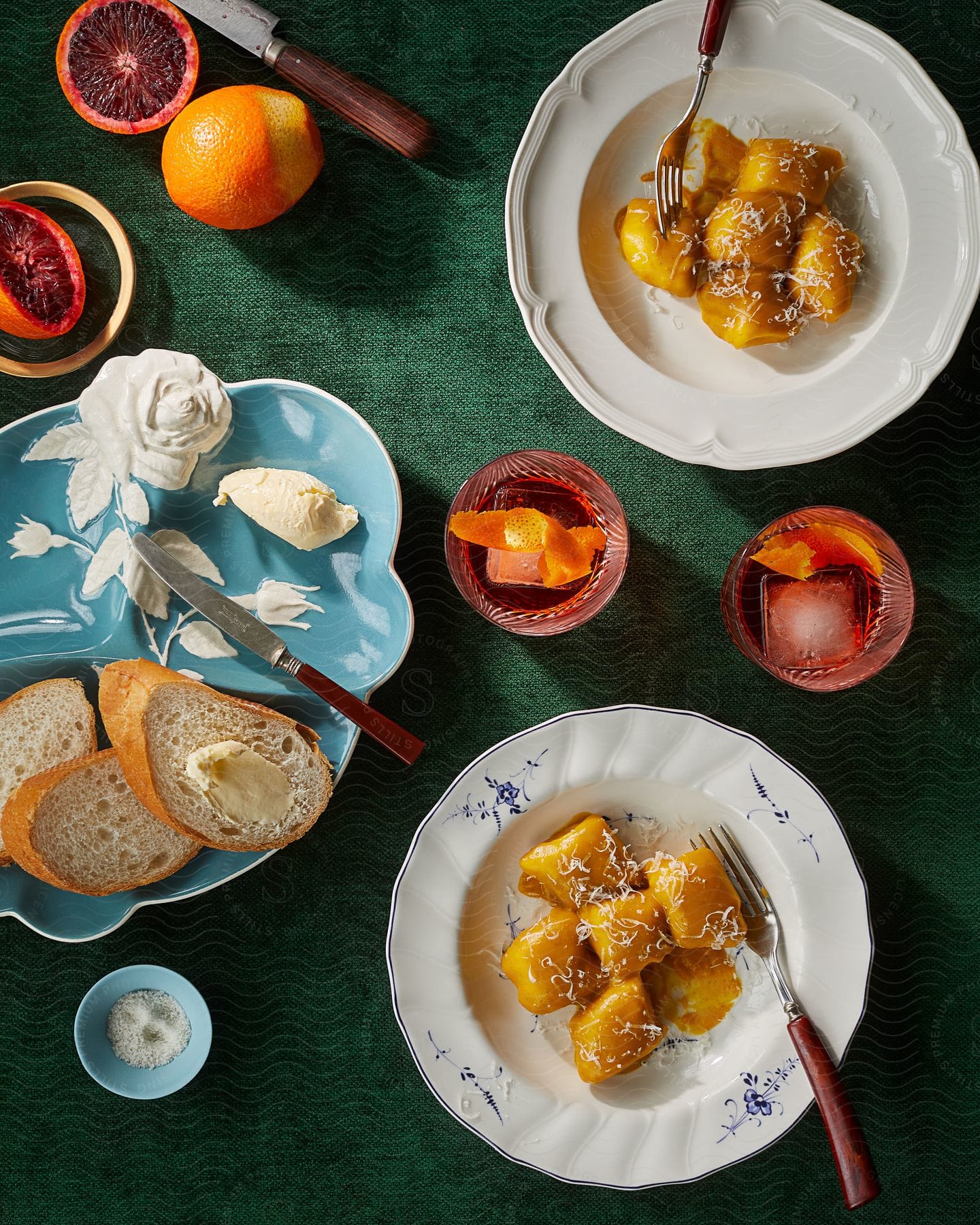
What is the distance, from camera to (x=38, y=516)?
1264mm

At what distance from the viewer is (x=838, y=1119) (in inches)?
45.5

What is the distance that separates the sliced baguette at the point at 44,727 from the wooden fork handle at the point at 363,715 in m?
0.34

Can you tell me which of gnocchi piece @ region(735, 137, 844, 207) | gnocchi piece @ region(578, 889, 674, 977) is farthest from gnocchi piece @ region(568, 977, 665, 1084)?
gnocchi piece @ region(735, 137, 844, 207)

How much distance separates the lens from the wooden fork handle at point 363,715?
1.19 metres

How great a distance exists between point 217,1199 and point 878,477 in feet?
4.96

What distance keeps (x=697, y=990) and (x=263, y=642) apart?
0.78 m

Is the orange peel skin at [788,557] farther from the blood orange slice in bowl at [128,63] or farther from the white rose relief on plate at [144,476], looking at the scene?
the blood orange slice in bowl at [128,63]

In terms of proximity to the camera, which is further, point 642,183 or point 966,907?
point 966,907

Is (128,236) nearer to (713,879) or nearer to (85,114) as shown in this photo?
(85,114)

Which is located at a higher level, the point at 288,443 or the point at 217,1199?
the point at 288,443

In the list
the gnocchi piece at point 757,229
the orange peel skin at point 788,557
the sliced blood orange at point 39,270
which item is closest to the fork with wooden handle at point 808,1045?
the orange peel skin at point 788,557

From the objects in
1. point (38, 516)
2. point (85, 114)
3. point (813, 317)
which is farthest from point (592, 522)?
point (85, 114)

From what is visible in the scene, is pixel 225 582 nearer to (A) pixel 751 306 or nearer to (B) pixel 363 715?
(B) pixel 363 715

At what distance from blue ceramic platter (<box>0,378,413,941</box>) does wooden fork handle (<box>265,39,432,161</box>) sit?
0.39 metres
